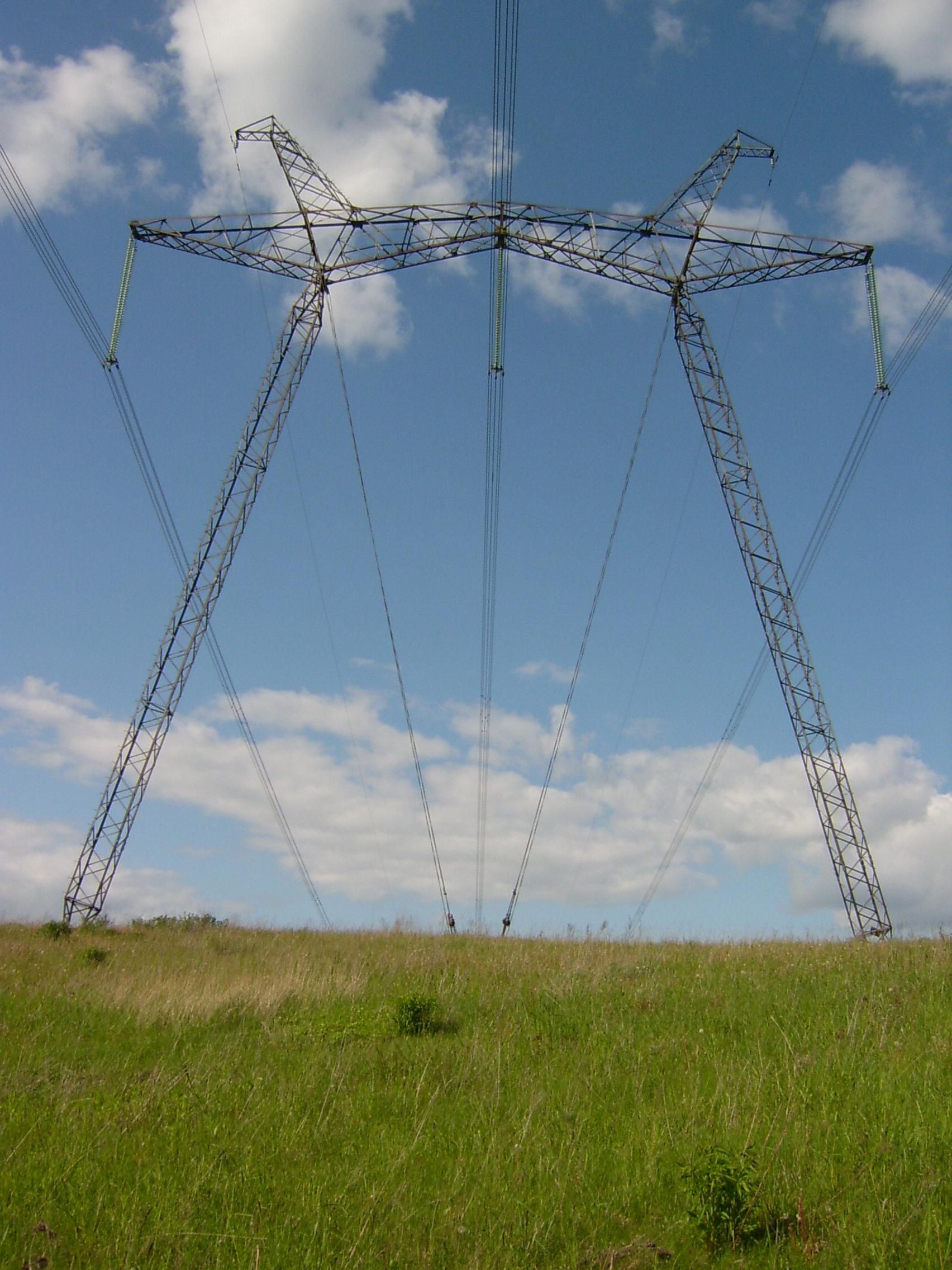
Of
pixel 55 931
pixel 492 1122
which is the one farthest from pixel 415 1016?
pixel 55 931

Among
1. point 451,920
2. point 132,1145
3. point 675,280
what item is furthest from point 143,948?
point 675,280

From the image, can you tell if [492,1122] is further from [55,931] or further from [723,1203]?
[55,931]

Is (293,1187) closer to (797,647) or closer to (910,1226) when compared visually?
(910,1226)

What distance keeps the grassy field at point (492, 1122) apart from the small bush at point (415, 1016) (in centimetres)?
3

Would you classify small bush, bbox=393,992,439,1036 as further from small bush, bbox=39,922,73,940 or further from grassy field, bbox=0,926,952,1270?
small bush, bbox=39,922,73,940

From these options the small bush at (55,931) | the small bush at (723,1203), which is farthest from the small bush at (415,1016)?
the small bush at (55,931)

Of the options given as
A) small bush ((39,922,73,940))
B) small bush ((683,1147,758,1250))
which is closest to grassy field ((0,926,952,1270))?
small bush ((683,1147,758,1250))

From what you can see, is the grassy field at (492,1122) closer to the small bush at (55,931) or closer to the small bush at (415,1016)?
the small bush at (415,1016)

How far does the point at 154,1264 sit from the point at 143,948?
1837 centimetres

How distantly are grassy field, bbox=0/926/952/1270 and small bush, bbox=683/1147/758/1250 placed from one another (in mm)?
14

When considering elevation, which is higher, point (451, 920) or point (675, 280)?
point (675, 280)

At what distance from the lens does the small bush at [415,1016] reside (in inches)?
443

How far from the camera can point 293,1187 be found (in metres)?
6.36

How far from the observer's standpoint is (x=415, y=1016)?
1141 cm
